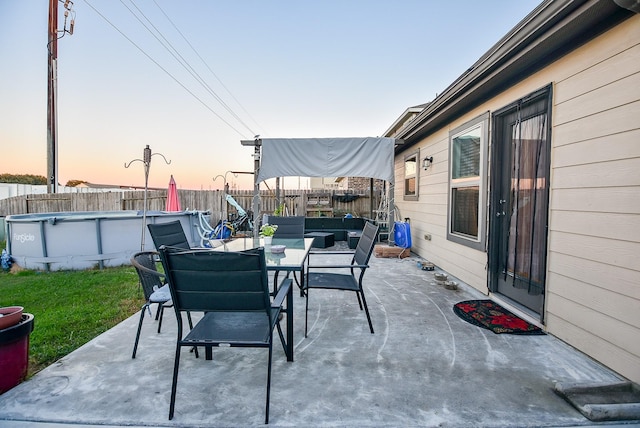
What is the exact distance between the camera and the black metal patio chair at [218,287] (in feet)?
4.97

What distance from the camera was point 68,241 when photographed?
5.28 meters

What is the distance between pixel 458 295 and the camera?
371cm

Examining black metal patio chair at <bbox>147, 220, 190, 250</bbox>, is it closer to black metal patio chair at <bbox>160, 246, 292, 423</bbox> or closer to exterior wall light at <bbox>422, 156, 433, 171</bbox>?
black metal patio chair at <bbox>160, 246, 292, 423</bbox>

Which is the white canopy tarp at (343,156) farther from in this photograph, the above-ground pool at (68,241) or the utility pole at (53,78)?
the utility pole at (53,78)

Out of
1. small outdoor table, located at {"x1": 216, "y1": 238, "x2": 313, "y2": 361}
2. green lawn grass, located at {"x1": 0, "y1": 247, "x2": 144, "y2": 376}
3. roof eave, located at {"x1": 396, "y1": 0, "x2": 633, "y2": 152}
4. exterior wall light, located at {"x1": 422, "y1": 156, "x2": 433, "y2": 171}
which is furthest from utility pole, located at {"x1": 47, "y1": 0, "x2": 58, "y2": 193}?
roof eave, located at {"x1": 396, "y1": 0, "x2": 633, "y2": 152}

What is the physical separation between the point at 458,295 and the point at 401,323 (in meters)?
1.27

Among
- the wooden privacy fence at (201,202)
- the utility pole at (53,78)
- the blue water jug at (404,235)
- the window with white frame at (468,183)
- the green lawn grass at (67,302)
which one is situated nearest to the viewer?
the green lawn grass at (67,302)

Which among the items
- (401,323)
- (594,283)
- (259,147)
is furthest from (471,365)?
(259,147)

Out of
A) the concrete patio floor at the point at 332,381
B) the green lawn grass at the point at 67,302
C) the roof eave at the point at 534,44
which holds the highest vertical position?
the roof eave at the point at 534,44

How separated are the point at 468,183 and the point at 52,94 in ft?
Result: 31.6

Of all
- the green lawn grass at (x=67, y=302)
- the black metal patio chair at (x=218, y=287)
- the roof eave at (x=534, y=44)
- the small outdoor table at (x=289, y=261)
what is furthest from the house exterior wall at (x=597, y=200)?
the green lawn grass at (x=67, y=302)

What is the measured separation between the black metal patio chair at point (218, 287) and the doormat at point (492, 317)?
6.90 feet

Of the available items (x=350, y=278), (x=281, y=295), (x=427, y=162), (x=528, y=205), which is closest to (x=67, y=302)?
(x=281, y=295)

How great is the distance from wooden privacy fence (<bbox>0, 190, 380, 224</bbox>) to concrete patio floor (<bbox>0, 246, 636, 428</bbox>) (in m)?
7.66
